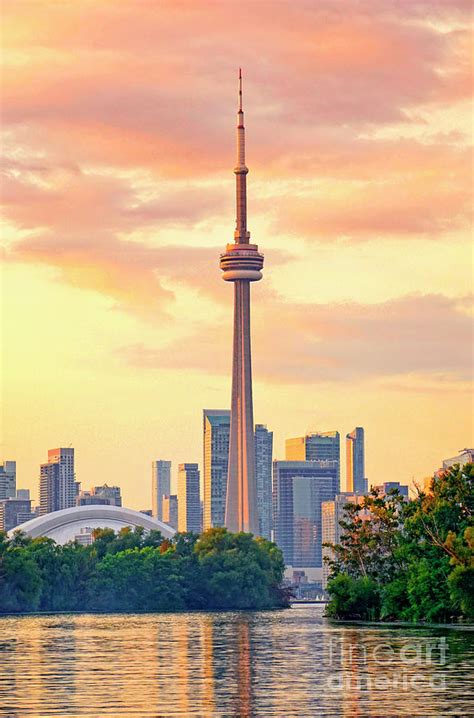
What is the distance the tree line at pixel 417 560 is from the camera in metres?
122

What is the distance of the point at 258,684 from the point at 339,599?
79532mm

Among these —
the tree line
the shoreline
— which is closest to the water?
the shoreline

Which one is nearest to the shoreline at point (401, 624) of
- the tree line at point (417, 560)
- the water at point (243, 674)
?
the tree line at point (417, 560)

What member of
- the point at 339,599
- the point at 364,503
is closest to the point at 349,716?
the point at 339,599

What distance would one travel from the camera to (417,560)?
135000 millimetres

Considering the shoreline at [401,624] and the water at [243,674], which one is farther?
the shoreline at [401,624]

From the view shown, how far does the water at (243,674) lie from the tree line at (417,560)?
24.4 ft

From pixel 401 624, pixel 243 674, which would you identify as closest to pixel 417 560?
pixel 401 624

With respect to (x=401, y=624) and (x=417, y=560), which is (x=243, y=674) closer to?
(x=401, y=624)

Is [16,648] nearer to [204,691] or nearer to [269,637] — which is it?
[269,637]

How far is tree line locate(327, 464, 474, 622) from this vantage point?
400ft

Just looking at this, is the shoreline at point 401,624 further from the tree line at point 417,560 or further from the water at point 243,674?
the water at point 243,674

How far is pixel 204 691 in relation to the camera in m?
65.4

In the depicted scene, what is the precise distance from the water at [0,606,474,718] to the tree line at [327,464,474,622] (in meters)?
7.43
